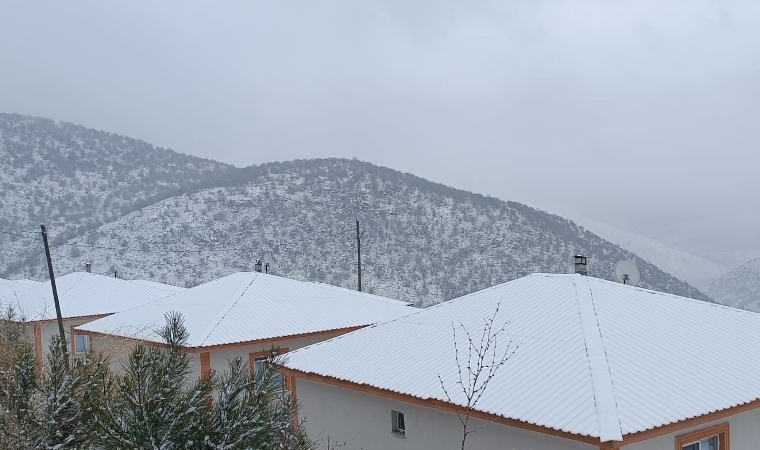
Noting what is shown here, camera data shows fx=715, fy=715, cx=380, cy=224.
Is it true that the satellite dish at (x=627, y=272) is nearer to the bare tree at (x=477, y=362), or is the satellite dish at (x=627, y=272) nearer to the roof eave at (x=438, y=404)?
the bare tree at (x=477, y=362)

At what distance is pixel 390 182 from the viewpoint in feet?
264

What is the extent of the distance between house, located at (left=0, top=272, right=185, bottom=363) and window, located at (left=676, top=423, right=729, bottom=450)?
725 inches

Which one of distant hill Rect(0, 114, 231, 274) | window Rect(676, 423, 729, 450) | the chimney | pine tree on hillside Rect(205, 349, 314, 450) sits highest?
distant hill Rect(0, 114, 231, 274)

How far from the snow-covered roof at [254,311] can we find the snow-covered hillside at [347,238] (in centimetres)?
3369

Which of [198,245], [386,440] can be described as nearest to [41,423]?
[386,440]

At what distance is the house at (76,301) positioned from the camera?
75.2 ft

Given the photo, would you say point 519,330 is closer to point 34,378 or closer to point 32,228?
point 34,378

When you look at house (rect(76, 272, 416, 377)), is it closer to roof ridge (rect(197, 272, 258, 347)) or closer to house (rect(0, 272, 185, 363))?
roof ridge (rect(197, 272, 258, 347))

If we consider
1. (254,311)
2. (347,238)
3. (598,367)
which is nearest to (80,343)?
(254,311)

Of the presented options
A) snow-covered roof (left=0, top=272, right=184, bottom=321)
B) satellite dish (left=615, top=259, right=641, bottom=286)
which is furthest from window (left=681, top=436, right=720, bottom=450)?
snow-covered roof (left=0, top=272, right=184, bottom=321)

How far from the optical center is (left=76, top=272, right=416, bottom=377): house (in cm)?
1474

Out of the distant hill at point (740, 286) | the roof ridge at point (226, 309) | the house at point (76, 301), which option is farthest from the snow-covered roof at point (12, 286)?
the distant hill at point (740, 286)

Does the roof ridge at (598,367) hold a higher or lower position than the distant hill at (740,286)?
higher

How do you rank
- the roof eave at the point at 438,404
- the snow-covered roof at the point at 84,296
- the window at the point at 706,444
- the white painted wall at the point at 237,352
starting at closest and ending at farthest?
1. the roof eave at the point at 438,404
2. the window at the point at 706,444
3. the white painted wall at the point at 237,352
4. the snow-covered roof at the point at 84,296
